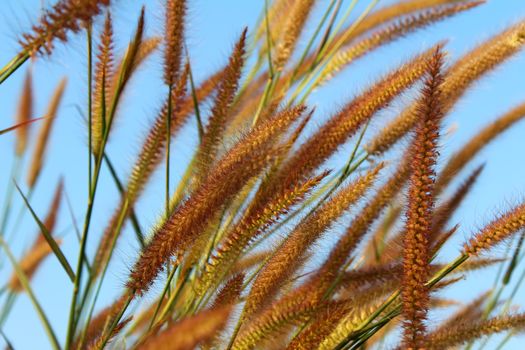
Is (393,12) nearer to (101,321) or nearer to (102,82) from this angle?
(102,82)

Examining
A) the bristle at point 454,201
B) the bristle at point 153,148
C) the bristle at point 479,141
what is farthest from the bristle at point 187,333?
the bristle at point 479,141

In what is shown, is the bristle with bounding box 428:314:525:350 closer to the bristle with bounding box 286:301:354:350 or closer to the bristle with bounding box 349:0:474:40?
the bristle with bounding box 286:301:354:350

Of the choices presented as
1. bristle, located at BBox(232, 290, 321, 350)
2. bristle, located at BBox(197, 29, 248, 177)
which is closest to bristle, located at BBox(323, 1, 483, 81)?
bristle, located at BBox(197, 29, 248, 177)

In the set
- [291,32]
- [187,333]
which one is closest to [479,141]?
[291,32]

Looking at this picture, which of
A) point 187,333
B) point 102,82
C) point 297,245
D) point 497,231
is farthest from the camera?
point 102,82

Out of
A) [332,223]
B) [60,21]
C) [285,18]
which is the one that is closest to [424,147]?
[332,223]
